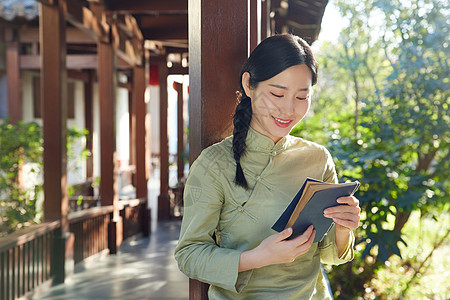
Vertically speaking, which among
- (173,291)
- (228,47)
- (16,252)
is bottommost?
(173,291)

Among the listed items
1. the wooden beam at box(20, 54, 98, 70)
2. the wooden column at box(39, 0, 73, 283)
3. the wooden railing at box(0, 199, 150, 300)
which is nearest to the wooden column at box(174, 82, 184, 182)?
the wooden beam at box(20, 54, 98, 70)

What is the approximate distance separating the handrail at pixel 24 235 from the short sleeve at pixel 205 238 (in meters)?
3.44

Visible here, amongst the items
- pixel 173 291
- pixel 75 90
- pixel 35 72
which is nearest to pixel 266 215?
pixel 173 291

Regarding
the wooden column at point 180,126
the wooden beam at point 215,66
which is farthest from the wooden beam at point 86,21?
the wooden beam at point 215,66

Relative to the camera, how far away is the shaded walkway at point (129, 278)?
17.0 ft

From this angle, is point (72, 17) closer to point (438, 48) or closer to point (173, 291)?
point (173, 291)

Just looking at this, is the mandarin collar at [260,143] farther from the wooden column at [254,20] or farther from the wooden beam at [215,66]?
the wooden column at [254,20]

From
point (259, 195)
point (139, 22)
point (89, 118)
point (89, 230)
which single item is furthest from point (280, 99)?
point (89, 118)

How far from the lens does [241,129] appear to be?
1.53 meters

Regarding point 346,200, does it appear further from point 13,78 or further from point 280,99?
point 13,78

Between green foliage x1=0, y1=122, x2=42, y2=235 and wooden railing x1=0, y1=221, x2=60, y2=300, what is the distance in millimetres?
1261

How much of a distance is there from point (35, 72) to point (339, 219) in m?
10.1

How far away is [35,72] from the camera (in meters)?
10.5

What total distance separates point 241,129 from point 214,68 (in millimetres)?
232
